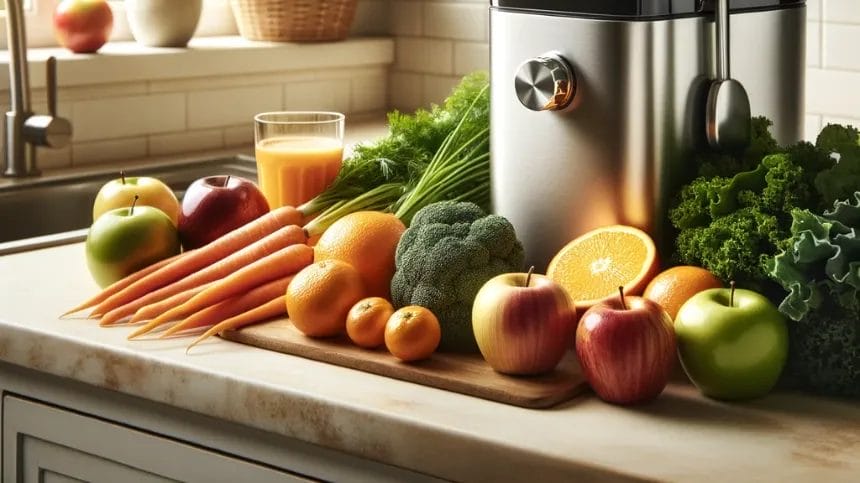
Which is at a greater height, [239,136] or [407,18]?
[407,18]

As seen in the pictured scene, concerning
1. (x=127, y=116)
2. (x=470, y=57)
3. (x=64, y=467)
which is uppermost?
(x=470, y=57)

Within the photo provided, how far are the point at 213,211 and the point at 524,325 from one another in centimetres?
56

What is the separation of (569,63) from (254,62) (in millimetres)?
1520

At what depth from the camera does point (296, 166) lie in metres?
1.75

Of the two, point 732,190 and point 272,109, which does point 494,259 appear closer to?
point 732,190

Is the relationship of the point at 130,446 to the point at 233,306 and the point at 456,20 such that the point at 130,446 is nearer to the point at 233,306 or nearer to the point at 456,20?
the point at 233,306

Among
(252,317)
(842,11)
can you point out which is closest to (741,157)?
(252,317)

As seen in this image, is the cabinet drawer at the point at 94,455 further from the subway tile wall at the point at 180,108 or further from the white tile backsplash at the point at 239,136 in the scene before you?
the white tile backsplash at the point at 239,136

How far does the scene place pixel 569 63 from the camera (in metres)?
1.38

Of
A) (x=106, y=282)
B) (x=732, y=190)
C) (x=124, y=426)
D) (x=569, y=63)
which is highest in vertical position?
(x=569, y=63)

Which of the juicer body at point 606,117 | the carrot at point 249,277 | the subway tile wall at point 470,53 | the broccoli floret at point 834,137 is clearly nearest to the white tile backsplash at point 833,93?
the subway tile wall at point 470,53

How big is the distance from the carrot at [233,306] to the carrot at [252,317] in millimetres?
11

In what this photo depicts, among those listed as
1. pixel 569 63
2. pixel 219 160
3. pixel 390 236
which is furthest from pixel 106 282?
pixel 219 160

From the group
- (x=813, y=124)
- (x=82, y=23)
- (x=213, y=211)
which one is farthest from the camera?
(x=82, y=23)
